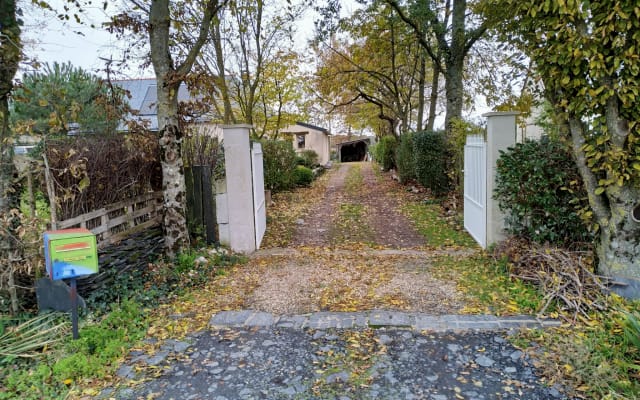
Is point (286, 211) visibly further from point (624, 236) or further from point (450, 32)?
point (624, 236)

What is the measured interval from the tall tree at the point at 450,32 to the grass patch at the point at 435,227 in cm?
234

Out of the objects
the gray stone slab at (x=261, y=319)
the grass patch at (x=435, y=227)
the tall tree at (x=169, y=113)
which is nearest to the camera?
the gray stone slab at (x=261, y=319)

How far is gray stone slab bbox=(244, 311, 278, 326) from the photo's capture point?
13.0ft

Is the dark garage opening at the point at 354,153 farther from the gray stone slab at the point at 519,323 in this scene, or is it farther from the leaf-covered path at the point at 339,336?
the gray stone slab at the point at 519,323

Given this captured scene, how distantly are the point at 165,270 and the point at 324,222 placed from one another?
15.3 feet

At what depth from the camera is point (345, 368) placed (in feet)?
10.2

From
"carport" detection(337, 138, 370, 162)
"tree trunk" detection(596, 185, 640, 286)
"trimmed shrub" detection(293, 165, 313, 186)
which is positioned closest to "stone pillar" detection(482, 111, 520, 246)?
"tree trunk" detection(596, 185, 640, 286)

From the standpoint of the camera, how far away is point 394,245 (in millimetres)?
7156

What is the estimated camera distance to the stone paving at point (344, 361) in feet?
9.22

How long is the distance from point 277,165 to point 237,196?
7.32 m

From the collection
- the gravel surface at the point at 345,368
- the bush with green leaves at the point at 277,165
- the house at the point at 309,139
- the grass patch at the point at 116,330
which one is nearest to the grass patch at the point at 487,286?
the gravel surface at the point at 345,368

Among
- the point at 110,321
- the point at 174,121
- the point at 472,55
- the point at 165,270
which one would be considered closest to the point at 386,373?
the point at 110,321

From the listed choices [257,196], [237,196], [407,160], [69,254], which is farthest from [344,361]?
[407,160]

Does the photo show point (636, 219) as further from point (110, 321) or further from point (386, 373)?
point (110, 321)
